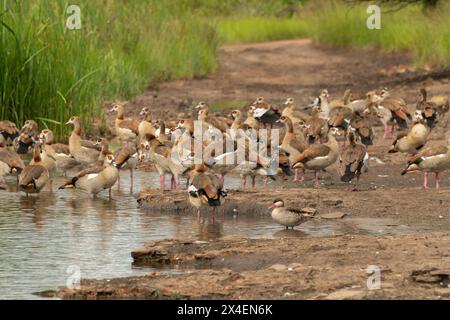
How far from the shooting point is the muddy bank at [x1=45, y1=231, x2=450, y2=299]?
30.3 ft

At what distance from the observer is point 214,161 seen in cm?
1619

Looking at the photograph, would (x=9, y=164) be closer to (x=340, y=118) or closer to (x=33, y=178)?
(x=33, y=178)

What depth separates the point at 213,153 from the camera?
16.4m

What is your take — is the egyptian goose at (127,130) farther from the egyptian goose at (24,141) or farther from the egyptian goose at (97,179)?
the egyptian goose at (97,179)

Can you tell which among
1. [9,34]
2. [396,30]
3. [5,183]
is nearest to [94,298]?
[5,183]

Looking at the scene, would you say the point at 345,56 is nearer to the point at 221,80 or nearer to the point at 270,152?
the point at 221,80

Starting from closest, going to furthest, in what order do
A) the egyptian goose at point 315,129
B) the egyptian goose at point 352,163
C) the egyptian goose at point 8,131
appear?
the egyptian goose at point 352,163 < the egyptian goose at point 8,131 < the egyptian goose at point 315,129

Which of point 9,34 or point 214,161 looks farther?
point 9,34

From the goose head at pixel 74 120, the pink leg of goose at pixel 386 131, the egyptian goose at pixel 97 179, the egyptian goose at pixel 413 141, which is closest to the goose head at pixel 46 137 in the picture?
the goose head at pixel 74 120

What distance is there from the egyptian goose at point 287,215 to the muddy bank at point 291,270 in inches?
47.6

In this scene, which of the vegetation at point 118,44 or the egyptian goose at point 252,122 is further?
the egyptian goose at point 252,122

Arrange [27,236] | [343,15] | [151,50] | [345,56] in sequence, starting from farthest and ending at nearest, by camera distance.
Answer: [343,15]
[345,56]
[151,50]
[27,236]

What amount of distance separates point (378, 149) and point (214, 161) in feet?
16.7

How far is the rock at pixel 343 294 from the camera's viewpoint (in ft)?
29.3
